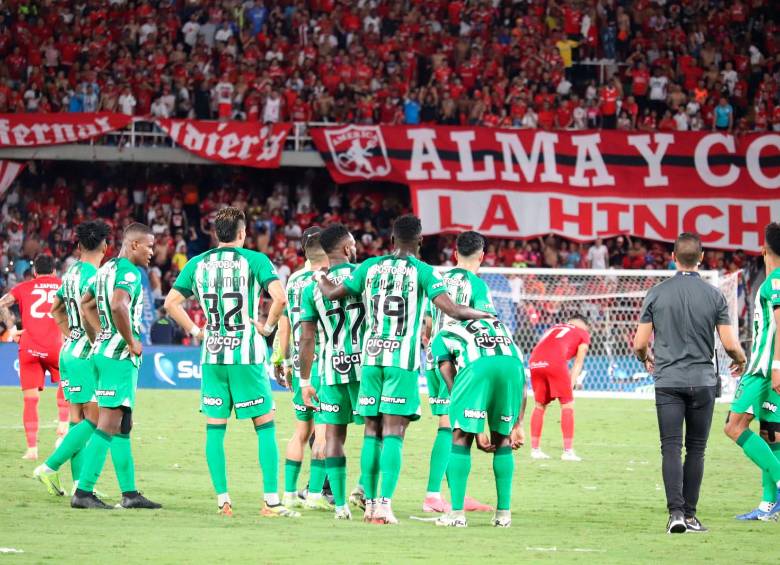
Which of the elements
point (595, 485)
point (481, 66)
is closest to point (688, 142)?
point (481, 66)

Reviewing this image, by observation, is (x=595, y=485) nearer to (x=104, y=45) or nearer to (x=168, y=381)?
(x=168, y=381)

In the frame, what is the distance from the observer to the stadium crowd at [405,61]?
3291 centimetres

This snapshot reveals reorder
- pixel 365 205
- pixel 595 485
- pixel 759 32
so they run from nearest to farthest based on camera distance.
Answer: pixel 595 485
pixel 365 205
pixel 759 32

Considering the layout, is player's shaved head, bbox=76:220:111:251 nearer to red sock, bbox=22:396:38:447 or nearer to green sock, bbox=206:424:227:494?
green sock, bbox=206:424:227:494

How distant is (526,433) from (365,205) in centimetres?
1609

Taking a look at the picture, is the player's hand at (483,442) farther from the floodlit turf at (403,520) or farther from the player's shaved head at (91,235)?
the player's shaved head at (91,235)

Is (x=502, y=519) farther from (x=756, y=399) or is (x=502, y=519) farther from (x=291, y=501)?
(x=756, y=399)

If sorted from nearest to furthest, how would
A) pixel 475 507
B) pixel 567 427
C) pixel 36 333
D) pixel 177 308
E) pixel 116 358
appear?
pixel 177 308
pixel 116 358
pixel 475 507
pixel 36 333
pixel 567 427

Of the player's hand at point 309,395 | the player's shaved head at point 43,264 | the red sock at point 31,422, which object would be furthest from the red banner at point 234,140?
the player's hand at point 309,395

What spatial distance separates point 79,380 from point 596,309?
16.7 metres

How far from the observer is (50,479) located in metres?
11.0

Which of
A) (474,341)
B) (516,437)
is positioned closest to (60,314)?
(474,341)

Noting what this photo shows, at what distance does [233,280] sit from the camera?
9875mm

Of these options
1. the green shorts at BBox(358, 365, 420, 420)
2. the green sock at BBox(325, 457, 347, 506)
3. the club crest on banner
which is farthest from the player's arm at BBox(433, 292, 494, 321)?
the club crest on banner
